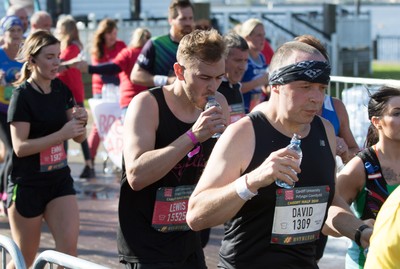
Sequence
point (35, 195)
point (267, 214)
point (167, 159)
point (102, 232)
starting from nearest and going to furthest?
point (267, 214), point (167, 159), point (35, 195), point (102, 232)

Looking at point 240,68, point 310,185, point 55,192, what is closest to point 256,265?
point 310,185

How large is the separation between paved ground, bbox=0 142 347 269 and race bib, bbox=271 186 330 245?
352 cm

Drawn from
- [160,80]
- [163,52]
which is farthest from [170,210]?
[163,52]

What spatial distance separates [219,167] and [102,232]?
5247 mm

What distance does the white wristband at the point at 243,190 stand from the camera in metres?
3.70

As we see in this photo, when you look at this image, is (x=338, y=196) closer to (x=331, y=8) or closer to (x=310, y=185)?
(x=310, y=185)

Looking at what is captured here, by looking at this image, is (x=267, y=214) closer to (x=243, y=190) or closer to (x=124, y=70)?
(x=243, y=190)

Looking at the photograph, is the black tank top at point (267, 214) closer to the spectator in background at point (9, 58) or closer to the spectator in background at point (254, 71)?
the spectator in background at point (254, 71)

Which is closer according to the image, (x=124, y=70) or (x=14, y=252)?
(x=14, y=252)

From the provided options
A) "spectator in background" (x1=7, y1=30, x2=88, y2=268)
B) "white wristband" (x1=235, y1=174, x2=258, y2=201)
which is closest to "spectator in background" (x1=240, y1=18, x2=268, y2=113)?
"spectator in background" (x1=7, y1=30, x2=88, y2=268)

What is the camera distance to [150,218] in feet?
16.0

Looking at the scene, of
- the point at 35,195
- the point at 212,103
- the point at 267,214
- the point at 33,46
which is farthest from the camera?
the point at 33,46

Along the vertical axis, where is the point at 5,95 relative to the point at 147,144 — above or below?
below

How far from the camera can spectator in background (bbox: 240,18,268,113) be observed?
29.3 ft
